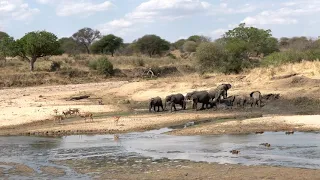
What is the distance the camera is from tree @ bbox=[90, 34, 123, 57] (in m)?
99.2

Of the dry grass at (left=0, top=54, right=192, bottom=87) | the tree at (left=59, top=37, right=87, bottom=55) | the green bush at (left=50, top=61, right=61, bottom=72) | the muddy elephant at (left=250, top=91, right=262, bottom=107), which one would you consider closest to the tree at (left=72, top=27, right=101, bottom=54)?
the tree at (left=59, top=37, right=87, bottom=55)

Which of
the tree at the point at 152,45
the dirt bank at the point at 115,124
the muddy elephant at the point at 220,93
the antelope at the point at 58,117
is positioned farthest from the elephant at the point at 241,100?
the tree at the point at 152,45

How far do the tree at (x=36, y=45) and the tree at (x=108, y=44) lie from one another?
34504 millimetres

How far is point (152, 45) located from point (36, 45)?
42304mm

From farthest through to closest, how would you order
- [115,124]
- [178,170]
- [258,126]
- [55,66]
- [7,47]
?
[55,66] < [7,47] < [115,124] < [258,126] < [178,170]

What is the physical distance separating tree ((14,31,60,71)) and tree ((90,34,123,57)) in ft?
113

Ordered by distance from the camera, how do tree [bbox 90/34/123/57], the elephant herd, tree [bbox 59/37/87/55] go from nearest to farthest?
the elephant herd
tree [bbox 90/34/123/57]
tree [bbox 59/37/87/55]

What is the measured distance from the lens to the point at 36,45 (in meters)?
61.8

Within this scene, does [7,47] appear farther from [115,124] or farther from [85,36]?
[85,36]

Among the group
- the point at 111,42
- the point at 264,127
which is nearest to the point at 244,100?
the point at 264,127

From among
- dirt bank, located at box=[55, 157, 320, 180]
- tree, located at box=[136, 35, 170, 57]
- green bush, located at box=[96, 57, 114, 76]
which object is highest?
tree, located at box=[136, 35, 170, 57]

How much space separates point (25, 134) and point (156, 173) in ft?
41.1

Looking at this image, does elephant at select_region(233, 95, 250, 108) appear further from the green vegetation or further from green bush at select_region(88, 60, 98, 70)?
green bush at select_region(88, 60, 98, 70)

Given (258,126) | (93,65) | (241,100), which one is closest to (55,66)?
(93,65)
